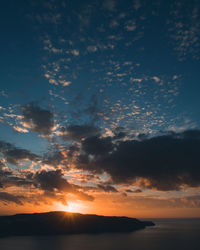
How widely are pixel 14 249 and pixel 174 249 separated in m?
124

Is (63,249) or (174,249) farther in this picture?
(63,249)

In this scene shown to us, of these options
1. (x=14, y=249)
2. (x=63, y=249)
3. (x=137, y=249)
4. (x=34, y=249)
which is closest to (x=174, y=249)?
(x=137, y=249)

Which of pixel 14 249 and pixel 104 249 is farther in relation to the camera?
pixel 14 249

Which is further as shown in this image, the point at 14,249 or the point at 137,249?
the point at 14,249

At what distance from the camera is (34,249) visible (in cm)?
14825

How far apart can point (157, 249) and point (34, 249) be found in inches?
3738

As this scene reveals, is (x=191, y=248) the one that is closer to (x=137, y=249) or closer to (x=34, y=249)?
(x=137, y=249)

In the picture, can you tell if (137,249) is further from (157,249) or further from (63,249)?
(63,249)

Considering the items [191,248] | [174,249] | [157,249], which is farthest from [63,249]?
[191,248]

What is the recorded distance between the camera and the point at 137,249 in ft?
455

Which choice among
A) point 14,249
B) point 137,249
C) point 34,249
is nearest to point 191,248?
point 137,249

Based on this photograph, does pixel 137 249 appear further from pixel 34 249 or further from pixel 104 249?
pixel 34 249

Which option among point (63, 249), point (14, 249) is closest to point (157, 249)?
point (63, 249)

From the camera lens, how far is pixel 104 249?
14000 cm
